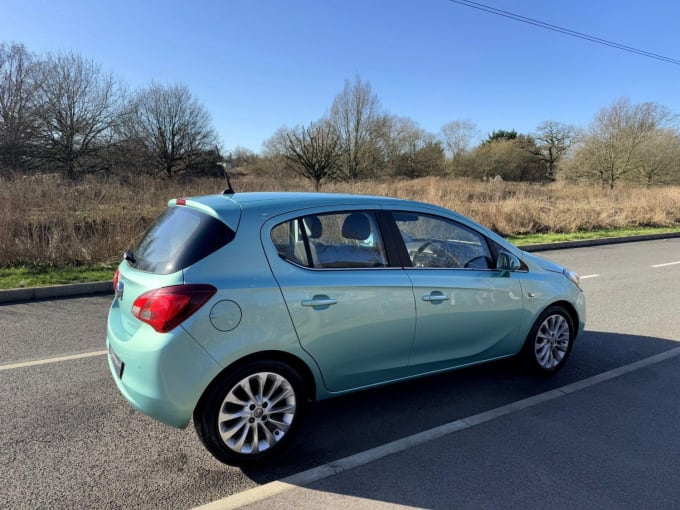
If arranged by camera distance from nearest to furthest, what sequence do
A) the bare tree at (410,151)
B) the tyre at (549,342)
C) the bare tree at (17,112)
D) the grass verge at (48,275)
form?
the tyre at (549,342) < the grass verge at (48,275) < the bare tree at (17,112) < the bare tree at (410,151)

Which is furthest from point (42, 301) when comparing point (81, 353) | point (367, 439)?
point (367, 439)

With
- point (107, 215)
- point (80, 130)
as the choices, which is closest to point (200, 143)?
point (80, 130)

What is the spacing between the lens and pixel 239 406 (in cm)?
277

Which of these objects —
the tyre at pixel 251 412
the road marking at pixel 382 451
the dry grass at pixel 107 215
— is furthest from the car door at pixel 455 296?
the dry grass at pixel 107 215

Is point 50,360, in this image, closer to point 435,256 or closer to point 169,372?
point 169,372

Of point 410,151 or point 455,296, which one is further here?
point 410,151

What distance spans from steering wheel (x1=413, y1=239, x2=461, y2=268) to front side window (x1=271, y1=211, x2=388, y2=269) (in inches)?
15.7

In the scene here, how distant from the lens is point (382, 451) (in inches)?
118

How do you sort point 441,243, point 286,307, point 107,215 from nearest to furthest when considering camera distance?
point 286,307 → point 441,243 → point 107,215

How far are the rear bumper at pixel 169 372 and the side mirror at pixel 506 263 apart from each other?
8.09ft

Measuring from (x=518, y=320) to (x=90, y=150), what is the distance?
37.1 metres

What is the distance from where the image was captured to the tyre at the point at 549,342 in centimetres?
416

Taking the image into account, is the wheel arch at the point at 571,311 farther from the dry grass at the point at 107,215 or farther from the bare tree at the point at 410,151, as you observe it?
the bare tree at the point at 410,151

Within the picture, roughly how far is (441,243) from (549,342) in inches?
57.3
